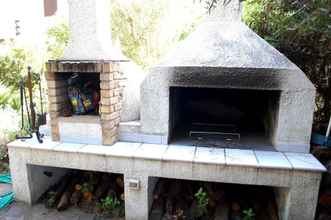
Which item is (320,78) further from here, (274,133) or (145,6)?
(145,6)

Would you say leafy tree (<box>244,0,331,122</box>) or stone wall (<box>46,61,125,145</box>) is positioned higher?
leafy tree (<box>244,0,331,122</box>)

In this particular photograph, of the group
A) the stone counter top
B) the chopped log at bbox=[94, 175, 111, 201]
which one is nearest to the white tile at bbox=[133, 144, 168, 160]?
the stone counter top

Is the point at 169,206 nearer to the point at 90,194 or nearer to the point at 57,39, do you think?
the point at 90,194

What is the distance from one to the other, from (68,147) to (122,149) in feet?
1.99

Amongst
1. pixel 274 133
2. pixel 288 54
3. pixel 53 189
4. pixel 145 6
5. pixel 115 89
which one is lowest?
pixel 53 189

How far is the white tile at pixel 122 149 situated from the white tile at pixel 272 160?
128cm

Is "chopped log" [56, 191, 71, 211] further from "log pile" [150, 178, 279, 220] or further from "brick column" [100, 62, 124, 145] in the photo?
"log pile" [150, 178, 279, 220]

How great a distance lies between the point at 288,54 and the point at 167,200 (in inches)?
97.7

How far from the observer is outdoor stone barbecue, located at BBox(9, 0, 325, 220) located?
2.46 metres

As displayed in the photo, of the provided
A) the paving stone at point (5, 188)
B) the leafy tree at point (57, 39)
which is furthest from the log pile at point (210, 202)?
the leafy tree at point (57, 39)

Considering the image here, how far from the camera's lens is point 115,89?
2.87 meters

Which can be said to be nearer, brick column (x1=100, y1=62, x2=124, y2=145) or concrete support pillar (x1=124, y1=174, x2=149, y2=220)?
concrete support pillar (x1=124, y1=174, x2=149, y2=220)

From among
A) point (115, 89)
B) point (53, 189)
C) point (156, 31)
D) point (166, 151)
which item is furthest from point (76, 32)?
point (156, 31)

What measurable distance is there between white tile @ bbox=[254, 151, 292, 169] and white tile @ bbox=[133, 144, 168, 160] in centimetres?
97
